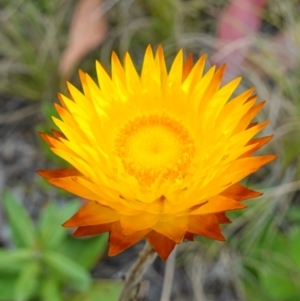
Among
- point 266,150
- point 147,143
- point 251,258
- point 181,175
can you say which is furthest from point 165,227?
point 266,150

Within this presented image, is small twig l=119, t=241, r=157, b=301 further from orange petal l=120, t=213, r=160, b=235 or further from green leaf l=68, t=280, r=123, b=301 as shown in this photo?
green leaf l=68, t=280, r=123, b=301

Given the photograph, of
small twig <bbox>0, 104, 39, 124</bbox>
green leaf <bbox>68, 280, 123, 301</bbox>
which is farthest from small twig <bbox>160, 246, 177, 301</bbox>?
small twig <bbox>0, 104, 39, 124</bbox>

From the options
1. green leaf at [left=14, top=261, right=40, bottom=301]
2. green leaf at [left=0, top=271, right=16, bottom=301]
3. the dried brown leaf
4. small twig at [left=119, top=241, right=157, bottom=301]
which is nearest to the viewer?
small twig at [left=119, top=241, right=157, bottom=301]

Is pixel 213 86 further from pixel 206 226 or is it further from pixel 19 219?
pixel 19 219

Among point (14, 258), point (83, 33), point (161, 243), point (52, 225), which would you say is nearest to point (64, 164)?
point (52, 225)

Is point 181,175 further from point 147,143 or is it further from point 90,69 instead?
point 90,69
